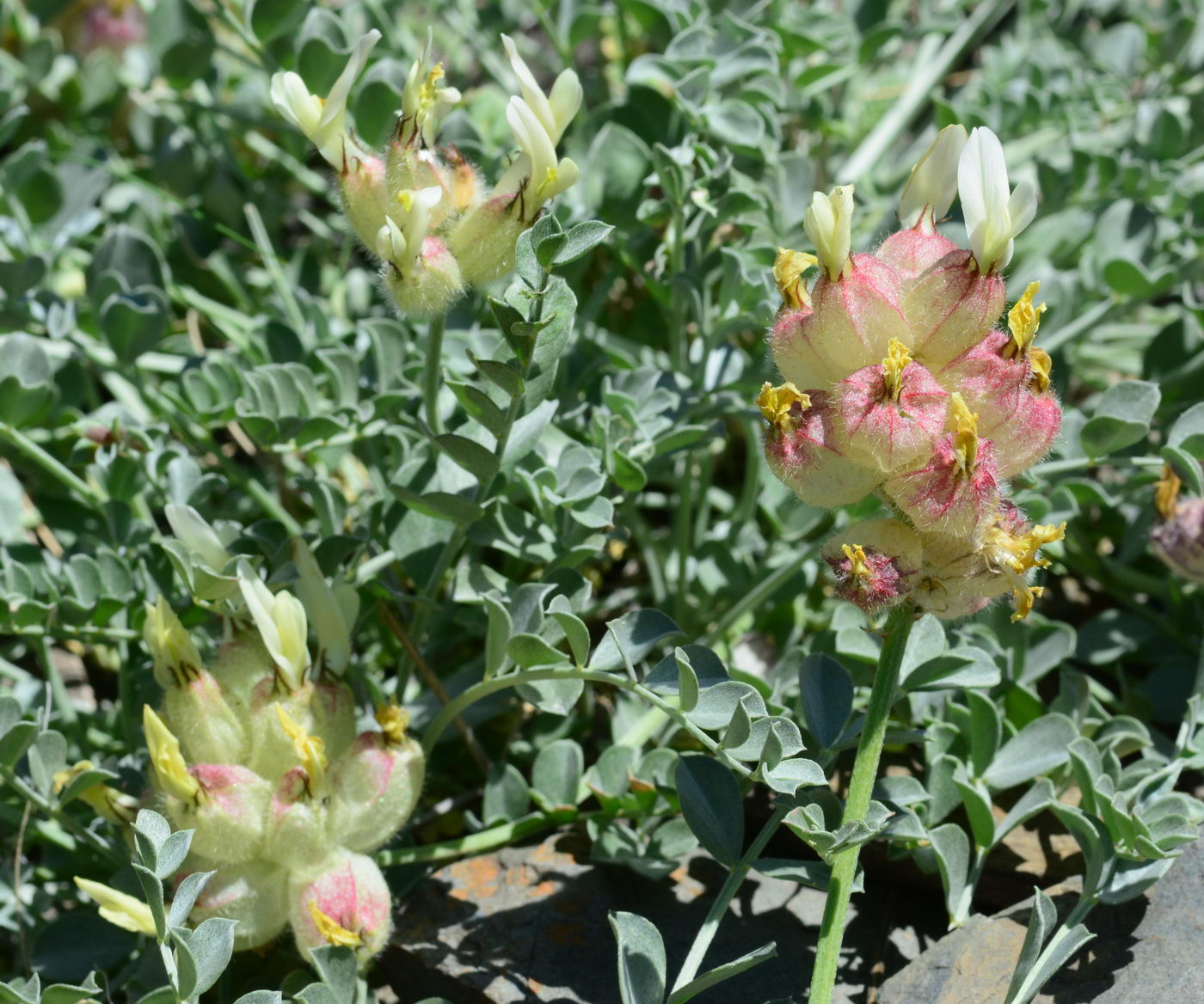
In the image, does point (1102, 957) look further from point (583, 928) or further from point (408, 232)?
point (408, 232)

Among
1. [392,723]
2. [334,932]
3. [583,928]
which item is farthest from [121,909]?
[583,928]

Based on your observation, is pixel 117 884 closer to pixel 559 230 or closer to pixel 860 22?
pixel 559 230

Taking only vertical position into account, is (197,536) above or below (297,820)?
above

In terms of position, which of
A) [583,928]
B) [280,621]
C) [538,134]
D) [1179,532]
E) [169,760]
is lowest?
[583,928]

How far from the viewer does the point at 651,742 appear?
2.06 meters

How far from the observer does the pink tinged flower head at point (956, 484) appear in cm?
136

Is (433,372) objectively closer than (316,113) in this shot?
No

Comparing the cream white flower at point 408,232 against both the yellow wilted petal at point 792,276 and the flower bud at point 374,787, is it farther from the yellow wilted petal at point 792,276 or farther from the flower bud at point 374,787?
the flower bud at point 374,787

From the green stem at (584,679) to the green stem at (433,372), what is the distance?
0.34 metres

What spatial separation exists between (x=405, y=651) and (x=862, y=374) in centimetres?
92

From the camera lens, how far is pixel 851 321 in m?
1.45

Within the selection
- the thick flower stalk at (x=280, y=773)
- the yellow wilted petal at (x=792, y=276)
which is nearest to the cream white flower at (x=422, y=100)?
the yellow wilted petal at (x=792, y=276)

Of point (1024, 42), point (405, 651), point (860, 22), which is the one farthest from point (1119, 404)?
point (1024, 42)

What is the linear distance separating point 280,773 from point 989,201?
1153 millimetres
